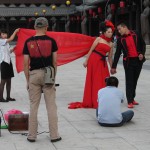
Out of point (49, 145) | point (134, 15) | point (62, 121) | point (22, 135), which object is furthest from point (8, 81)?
point (134, 15)

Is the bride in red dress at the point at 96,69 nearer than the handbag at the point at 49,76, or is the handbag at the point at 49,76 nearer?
→ the handbag at the point at 49,76

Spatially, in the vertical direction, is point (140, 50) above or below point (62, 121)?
above

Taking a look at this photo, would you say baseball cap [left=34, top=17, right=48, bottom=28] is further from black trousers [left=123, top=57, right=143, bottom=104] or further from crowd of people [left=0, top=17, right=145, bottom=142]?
black trousers [left=123, top=57, right=143, bottom=104]

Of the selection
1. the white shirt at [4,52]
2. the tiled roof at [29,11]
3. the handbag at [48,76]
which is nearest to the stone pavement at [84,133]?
the handbag at [48,76]

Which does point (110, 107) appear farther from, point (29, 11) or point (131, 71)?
point (29, 11)

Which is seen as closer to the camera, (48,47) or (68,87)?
(48,47)

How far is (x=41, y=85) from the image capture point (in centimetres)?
592

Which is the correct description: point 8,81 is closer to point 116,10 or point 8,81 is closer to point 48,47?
point 48,47

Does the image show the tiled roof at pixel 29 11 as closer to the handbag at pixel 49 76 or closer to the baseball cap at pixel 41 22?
the baseball cap at pixel 41 22

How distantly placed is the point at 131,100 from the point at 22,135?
3.13 m

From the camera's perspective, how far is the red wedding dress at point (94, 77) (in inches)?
343

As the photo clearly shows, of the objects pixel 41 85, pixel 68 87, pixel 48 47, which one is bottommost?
pixel 68 87

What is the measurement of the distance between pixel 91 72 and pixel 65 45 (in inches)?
50.8

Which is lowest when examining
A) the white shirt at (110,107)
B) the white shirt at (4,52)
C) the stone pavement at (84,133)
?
the stone pavement at (84,133)
